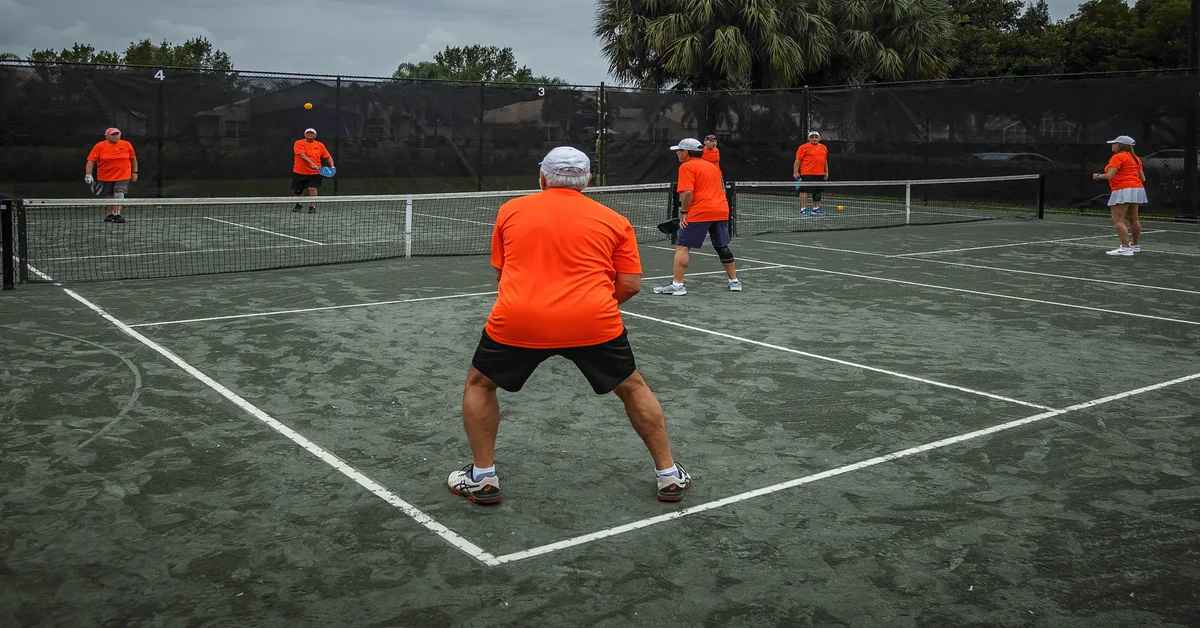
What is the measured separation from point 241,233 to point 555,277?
1460cm

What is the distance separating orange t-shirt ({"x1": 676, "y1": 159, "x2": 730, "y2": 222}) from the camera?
37.9ft

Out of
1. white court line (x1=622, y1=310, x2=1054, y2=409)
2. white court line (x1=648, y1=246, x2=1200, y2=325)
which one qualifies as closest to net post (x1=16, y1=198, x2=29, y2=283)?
white court line (x1=622, y1=310, x2=1054, y2=409)

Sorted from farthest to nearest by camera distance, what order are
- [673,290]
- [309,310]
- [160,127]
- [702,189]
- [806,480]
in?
[160,127]
[673,290]
[702,189]
[309,310]
[806,480]

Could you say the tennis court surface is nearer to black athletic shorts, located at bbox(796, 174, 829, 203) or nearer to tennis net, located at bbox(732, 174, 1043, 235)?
tennis net, located at bbox(732, 174, 1043, 235)

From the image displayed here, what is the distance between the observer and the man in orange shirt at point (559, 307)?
4.95 m

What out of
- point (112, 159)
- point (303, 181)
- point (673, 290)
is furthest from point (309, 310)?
point (303, 181)

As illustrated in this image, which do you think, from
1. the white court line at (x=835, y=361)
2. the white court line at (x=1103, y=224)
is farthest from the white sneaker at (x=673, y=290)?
the white court line at (x=1103, y=224)

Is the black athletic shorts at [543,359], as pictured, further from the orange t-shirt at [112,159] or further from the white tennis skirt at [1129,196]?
the orange t-shirt at [112,159]

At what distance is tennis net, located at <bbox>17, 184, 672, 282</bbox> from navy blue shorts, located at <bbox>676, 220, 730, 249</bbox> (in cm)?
412

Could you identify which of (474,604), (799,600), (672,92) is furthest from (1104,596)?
(672,92)

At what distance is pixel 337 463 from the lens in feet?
19.1

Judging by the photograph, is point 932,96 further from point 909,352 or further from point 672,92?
point 909,352

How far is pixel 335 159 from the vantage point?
2611 centimetres

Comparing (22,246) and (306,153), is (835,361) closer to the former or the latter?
(22,246)
